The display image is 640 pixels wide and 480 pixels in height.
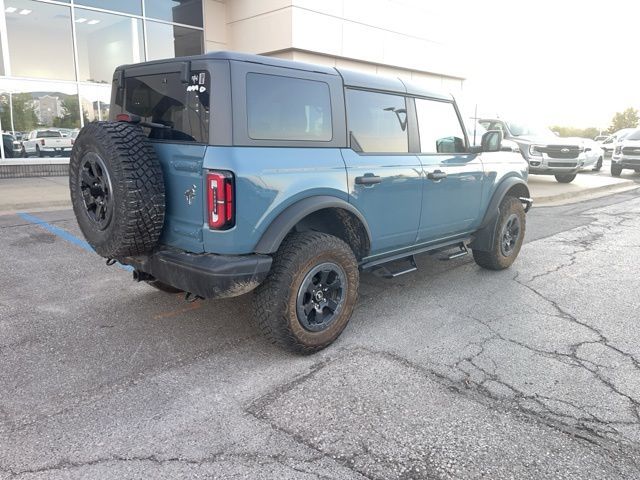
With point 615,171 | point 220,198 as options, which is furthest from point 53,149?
point 615,171

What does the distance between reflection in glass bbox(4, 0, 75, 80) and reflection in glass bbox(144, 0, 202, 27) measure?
2.45 meters

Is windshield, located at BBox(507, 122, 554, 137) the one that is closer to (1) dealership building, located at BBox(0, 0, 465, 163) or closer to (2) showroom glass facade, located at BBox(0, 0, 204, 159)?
(1) dealership building, located at BBox(0, 0, 465, 163)

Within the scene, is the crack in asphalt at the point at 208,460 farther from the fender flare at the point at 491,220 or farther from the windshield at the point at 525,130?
the windshield at the point at 525,130

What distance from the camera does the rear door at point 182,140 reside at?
3104 millimetres

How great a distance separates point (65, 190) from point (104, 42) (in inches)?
209

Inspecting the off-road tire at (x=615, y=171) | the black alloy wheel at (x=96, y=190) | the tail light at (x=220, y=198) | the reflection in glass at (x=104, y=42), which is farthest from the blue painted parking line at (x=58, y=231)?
the off-road tire at (x=615, y=171)

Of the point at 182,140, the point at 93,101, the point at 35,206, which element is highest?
the point at 93,101

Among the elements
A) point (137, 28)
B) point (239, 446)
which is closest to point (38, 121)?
point (137, 28)

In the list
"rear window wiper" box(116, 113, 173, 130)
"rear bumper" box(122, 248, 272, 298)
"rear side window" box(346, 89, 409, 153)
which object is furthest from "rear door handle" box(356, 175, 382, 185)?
"rear window wiper" box(116, 113, 173, 130)

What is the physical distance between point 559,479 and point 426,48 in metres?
16.8

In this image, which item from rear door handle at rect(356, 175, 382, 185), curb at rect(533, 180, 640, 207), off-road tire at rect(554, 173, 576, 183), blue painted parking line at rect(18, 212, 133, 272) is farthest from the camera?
off-road tire at rect(554, 173, 576, 183)

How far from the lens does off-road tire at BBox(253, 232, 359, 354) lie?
10.8 feet

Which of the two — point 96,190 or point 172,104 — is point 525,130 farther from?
point 96,190

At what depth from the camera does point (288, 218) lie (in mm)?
3268
